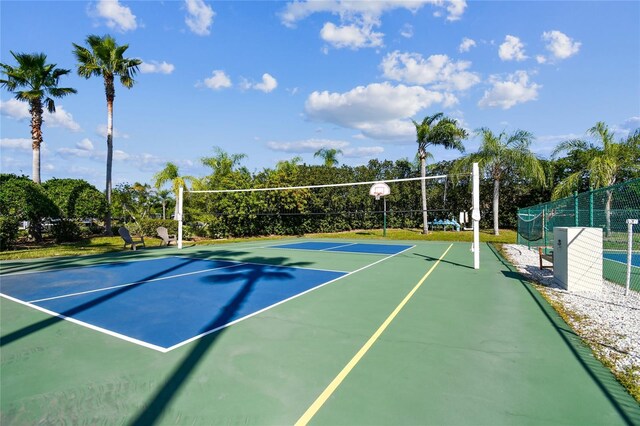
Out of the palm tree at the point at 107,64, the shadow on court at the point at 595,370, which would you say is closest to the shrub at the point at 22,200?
the palm tree at the point at 107,64

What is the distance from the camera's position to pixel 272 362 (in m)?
3.82

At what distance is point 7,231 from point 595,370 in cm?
2025

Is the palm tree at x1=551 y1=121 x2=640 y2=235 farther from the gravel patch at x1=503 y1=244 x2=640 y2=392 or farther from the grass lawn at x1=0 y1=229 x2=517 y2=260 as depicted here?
the gravel patch at x1=503 y1=244 x2=640 y2=392

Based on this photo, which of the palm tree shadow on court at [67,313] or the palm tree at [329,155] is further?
the palm tree at [329,155]

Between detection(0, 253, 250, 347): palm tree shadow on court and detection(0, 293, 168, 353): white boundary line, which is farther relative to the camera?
detection(0, 253, 250, 347): palm tree shadow on court

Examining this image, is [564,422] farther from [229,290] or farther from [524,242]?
[524,242]

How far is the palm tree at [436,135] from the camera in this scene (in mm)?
24141

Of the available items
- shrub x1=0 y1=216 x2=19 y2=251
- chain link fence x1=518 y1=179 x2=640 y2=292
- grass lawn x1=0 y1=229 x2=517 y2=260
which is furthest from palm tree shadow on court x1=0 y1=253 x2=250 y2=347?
shrub x1=0 y1=216 x2=19 y2=251

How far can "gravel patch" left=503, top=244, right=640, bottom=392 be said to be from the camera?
3.96 metres

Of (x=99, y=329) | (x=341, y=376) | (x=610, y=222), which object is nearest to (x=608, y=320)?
(x=341, y=376)

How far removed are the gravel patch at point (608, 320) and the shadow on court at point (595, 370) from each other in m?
0.13

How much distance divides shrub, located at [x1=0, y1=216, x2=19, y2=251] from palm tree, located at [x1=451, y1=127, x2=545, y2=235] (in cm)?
2475

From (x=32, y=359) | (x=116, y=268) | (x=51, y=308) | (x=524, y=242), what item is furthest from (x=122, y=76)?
(x=524, y=242)

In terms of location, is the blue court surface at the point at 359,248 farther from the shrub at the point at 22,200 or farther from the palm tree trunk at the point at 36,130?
the palm tree trunk at the point at 36,130
